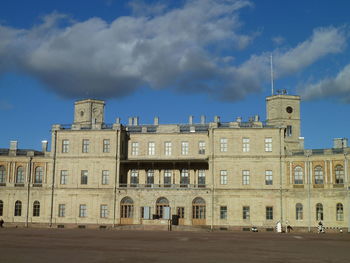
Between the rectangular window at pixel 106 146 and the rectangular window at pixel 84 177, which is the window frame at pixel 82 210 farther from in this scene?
the rectangular window at pixel 106 146

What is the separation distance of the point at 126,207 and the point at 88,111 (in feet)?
82.9

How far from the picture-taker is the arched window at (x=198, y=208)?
199 feet

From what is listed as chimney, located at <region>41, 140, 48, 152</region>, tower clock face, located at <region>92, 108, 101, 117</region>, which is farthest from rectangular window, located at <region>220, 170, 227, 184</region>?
tower clock face, located at <region>92, 108, 101, 117</region>

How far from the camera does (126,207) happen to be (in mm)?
61562

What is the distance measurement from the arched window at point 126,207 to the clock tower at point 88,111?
23.6 m

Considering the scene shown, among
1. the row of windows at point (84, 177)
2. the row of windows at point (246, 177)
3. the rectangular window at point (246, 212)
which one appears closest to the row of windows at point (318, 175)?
the row of windows at point (246, 177)

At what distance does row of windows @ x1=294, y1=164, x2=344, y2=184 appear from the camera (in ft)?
190

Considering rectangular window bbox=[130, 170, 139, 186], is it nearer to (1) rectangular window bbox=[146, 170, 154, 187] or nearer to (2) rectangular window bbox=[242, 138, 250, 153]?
(1) rectangular window bbox=[146, 170, 154, 187]

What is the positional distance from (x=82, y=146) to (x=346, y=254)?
42.2m

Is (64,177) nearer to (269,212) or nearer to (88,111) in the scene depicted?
(88,111)

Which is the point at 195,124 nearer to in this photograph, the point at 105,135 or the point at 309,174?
the point at 105,135

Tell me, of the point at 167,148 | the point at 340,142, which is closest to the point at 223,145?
the point at 167,148

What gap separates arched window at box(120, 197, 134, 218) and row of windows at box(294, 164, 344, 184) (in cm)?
1980

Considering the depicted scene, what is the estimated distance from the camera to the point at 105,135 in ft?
207
